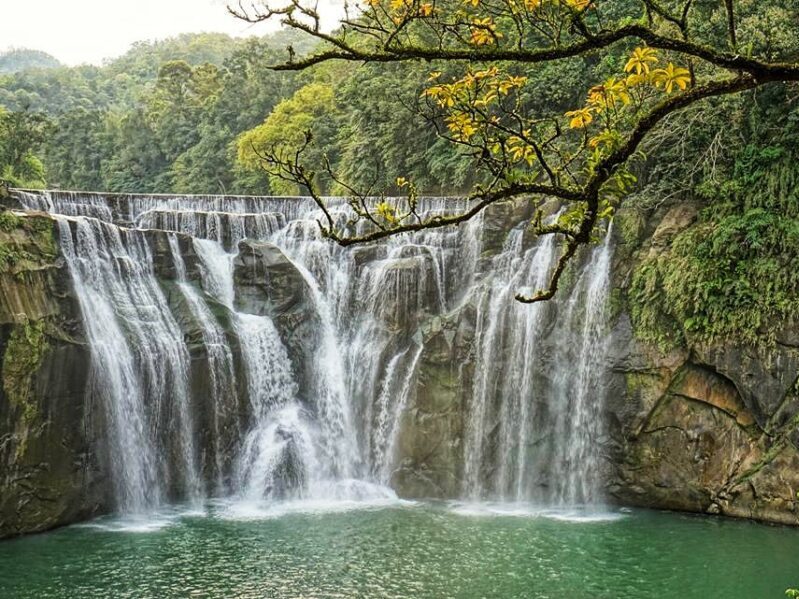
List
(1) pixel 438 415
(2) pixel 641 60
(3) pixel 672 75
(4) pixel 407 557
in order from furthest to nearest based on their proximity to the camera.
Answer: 1. (1) pixel 438 415
2. (4) pixel 407 557
3. (2) pixel 641 60
4. (3) pixel 672 75

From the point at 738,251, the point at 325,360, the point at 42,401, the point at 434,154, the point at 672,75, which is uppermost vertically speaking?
the point at 434,154

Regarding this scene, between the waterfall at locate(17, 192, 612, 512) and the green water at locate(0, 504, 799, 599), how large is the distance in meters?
1.75

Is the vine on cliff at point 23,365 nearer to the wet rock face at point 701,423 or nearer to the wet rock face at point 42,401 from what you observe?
the wet rock face at point 42,401

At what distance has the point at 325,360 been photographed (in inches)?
792

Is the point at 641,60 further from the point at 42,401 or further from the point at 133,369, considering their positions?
the point at 133,369

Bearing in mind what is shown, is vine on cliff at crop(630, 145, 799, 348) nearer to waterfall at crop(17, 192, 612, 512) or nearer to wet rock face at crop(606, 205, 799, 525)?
wet rock face at crop(606, 205, 799, 525)

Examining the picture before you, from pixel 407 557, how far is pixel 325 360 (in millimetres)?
7619

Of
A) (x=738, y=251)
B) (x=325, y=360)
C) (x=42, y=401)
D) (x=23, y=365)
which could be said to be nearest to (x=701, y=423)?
(x=738, y=251)

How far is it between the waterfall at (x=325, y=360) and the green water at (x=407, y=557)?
68.9 inches

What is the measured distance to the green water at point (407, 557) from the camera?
12117 mm

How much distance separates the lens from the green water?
12.1m

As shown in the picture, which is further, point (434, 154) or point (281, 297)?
point (434, 154)

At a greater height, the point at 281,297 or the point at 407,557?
the point at 281,297

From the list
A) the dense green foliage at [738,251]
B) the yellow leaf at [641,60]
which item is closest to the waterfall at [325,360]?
the dense green foliage at [738,251]
